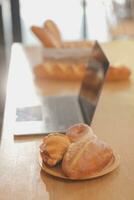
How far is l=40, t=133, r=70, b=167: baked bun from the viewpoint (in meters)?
0.91

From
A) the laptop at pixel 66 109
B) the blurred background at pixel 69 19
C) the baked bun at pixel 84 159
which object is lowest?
the blurred background at pixel 69 19

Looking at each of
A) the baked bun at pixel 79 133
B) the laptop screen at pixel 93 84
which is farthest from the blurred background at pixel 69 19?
the baked bun at pixel 79 133

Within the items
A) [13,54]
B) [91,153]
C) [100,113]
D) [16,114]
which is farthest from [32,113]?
[13,54]

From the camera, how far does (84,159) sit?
0.88 m

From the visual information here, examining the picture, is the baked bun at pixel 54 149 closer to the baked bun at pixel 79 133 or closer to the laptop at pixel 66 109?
the baked bun at pixel 79 133

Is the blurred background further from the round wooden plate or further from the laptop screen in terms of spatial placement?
the round wooden plate

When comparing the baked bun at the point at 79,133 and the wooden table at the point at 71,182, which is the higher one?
the baked bun at the point at 79,133

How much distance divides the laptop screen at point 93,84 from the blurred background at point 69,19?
6.97 feet

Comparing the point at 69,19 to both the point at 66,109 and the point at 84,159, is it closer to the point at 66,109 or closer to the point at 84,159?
the point at 66,109

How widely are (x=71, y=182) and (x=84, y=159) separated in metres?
0.06

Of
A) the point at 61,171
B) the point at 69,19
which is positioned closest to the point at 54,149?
the point at 61,171

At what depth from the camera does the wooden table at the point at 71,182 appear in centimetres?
87

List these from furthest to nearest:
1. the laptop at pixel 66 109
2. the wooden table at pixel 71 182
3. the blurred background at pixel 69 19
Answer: the blurred background at pixel 69 19 < the laptop at pixel 66 109 < the wooden table at pixel 71 182


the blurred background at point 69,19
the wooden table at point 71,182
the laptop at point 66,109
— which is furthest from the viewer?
the blurred background at point 69,19
